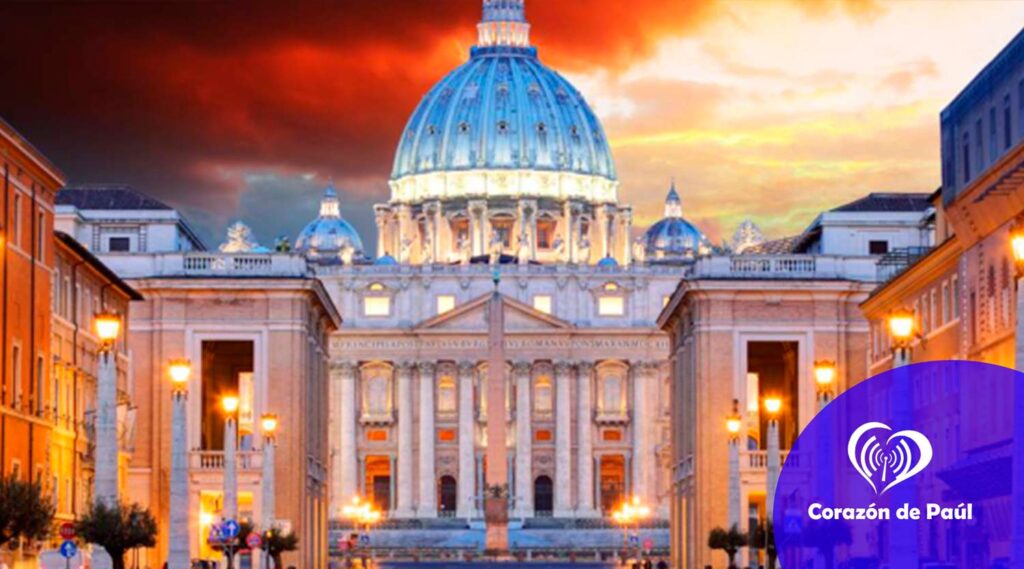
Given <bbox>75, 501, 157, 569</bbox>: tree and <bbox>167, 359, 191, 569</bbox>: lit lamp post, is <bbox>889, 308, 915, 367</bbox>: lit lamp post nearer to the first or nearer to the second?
<bbox>167, 359, 191, 569</bbox>: lit lamp post

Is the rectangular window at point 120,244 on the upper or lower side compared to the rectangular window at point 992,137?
upper

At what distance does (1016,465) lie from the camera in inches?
1528

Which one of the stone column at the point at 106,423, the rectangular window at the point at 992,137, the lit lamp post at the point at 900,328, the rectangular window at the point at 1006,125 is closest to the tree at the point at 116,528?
the stone column at the point at 106,423

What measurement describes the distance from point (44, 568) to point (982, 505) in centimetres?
2086

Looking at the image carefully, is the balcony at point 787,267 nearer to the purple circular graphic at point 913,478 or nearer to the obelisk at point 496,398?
the obelisk at point 496,398

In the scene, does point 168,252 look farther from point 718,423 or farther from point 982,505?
point 982,505

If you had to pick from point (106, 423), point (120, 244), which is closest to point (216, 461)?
point (120, 244)

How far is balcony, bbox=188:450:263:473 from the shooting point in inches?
4385

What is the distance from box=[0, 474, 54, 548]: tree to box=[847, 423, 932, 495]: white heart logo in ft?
50.3

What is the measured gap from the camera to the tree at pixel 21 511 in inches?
1975

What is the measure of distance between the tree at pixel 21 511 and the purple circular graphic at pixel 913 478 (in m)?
13.2

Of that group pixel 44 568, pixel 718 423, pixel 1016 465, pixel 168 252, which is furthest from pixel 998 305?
pixel 168 252

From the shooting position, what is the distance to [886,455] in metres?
42.9

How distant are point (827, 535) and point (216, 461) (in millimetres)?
58234
